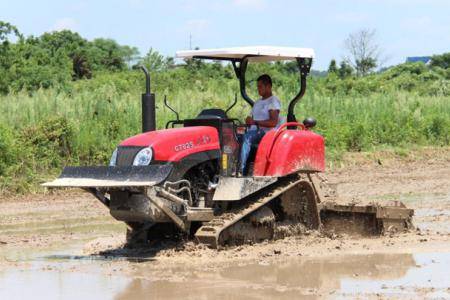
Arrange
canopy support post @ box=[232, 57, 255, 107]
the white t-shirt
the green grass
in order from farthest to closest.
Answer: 1. the green grass
2. canopy support post @ box=[232, 57, 255, 107]
3. the white t-shirt

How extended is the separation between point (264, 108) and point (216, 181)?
1242mm

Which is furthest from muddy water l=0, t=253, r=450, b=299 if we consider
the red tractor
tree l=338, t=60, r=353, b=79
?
tree l=338, t=60, r=353, b=79

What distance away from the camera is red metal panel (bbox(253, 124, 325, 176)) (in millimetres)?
10805

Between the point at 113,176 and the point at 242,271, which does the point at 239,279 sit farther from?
the point at 113,176

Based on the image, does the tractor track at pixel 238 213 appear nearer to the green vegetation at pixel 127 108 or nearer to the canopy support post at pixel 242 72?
the canopy support post at pixel 242 72

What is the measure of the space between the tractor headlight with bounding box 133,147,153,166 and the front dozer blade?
0.93ft

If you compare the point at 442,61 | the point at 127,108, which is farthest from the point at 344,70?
the point at 127,108

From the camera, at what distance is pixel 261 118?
36.9ft

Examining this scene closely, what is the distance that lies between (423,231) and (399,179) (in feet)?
23.9

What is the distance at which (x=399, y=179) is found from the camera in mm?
19062

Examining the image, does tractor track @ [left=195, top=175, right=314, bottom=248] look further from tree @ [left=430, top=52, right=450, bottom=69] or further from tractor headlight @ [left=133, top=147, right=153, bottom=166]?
tree @ [left=430, top=52, right=450, bottom=69]

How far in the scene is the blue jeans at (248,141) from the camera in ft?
35.6

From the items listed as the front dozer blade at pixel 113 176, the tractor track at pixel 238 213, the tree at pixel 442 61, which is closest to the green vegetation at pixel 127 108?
the tractor track at pixel 238 213

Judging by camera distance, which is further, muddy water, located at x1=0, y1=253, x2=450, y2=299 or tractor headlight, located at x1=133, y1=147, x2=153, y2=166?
tractor headlight, located at x1=133, y1=147, x2=153, y2=166
